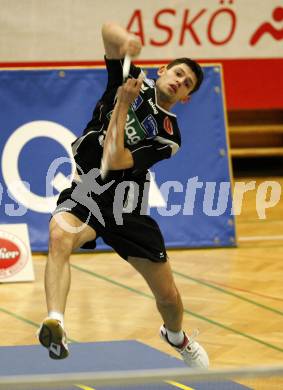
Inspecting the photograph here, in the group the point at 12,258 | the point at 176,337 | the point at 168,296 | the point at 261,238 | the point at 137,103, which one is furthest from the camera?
the point at 261,238

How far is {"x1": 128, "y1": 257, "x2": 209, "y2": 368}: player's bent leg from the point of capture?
645cm

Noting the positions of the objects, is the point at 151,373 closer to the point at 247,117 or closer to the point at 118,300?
the point at 118,300

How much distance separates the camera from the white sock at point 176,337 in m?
6.94

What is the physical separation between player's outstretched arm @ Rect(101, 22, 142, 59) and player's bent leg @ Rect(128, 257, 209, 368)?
1.32 metres

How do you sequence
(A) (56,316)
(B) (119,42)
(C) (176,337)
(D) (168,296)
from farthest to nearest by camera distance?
1. (C) (176,337)
2. (D) (168,296)
3. (B) (119,42)
4. (A) (56,316)

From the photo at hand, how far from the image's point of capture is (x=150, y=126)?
6.31 meters

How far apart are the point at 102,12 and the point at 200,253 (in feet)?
12.9

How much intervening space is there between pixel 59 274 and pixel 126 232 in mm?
643

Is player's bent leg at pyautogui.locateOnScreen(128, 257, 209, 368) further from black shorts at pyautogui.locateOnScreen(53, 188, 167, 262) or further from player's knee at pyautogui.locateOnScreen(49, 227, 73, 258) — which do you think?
player's knee at pyautogui.locateOnScreen(49, 227, 73, 258)

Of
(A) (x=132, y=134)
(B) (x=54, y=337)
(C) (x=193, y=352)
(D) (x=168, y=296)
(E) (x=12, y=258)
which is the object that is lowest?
(C) (x=193, y=352)

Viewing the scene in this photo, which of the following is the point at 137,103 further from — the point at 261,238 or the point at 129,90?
the point at 261,238

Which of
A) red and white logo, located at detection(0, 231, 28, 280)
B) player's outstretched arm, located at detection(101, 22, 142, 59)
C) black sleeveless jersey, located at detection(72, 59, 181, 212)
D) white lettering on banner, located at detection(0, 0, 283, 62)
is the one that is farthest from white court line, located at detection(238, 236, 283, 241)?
player's outstretched arm, located at detection(101, 22, 142, 59)

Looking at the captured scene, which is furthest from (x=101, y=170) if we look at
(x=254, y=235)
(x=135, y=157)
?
(x=254, y=235)

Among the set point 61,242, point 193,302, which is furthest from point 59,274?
point 193,302
